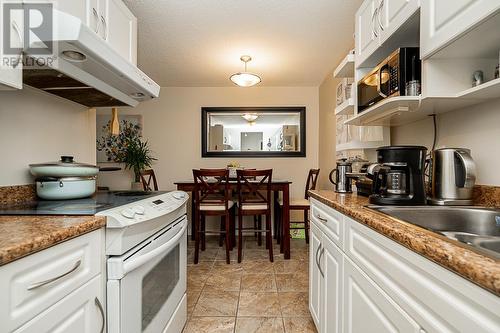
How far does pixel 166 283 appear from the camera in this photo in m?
1.33

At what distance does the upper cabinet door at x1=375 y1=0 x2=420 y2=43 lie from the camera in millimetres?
1113

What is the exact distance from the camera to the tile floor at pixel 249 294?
1.70 metres

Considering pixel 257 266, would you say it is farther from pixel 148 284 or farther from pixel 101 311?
pixel 101 311

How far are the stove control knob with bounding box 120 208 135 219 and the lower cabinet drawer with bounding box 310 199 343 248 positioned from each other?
0.89 metres

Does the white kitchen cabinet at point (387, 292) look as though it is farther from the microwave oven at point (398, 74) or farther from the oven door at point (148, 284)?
the oven door at point (148, 284)

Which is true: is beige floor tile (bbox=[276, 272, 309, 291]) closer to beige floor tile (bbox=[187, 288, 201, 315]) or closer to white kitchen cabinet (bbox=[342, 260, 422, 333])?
beige floor tile (bbox=[187, 288, 201, 315])

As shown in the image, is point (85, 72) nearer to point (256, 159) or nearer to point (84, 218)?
point (84, 218)

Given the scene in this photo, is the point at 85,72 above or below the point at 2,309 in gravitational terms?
above

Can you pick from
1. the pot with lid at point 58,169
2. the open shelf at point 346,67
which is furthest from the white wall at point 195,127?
the pot with lid at point 58,169

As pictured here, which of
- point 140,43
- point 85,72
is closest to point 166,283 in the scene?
point 85,72

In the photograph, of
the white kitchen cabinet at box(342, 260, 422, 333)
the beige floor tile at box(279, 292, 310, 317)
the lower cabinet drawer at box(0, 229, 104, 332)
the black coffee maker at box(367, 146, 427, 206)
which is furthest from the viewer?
the beige floor tile at box(279, 292, 310, 317)

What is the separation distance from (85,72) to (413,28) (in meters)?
1.64

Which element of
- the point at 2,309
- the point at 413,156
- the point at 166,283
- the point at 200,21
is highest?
the point at 200,21

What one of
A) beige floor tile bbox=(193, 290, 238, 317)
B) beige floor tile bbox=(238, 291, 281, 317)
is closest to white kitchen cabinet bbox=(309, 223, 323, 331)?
beige floor tile bbox=(238, 291, 281, 317)
